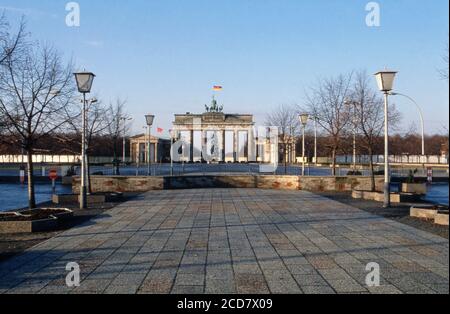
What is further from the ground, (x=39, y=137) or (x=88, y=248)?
(x=39, y=137)

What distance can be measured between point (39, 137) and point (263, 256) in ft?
32.0

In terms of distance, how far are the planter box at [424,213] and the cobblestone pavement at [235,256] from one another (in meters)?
1.13

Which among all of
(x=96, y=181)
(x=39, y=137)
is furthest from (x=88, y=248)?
(x=96, y=181)

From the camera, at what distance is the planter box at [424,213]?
484 inches

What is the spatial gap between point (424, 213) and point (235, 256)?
724 cm

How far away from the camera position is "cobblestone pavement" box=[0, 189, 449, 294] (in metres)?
6.23

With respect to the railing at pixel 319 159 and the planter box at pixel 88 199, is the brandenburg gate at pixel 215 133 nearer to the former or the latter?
the railing at pixel 319 159

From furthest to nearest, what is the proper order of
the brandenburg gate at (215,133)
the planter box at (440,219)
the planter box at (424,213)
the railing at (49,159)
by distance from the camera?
the brandenburg gate at (215,133), the railing at (49,159), the planter box at (424,213), the planter box at (440,219)

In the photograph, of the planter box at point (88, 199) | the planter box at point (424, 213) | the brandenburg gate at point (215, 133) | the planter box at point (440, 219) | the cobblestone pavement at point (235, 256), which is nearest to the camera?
the cobblestone pavement at point (235, 256)

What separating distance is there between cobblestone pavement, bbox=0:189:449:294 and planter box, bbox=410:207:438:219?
1127 mm

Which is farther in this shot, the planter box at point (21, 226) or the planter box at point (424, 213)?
the planter box at point (424, 213)

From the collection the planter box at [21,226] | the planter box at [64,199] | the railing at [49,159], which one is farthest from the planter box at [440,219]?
the railing at [49,159]
